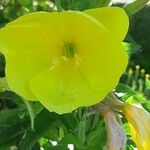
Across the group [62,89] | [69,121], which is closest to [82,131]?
[69,121]

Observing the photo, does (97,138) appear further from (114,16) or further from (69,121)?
(114,16)

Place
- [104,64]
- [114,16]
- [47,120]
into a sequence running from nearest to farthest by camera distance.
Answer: [114,16] → [104,64] → [47,120]

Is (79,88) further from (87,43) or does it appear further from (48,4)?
(48,4)

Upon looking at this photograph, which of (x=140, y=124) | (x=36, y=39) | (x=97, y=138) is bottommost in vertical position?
(x=97, y=138)

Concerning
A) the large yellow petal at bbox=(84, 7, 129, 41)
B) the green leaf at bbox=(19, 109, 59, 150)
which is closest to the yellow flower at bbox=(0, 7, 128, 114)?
the large yellow petal at bbox=(84, 7, 129, 41)

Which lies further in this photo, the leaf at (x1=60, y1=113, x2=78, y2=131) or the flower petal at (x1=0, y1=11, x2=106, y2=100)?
the leaf at (x1=60, y1=113, x2=78, y2=131)

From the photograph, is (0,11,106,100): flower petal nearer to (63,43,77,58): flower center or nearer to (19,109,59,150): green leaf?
(63,43,77,58): flower center
